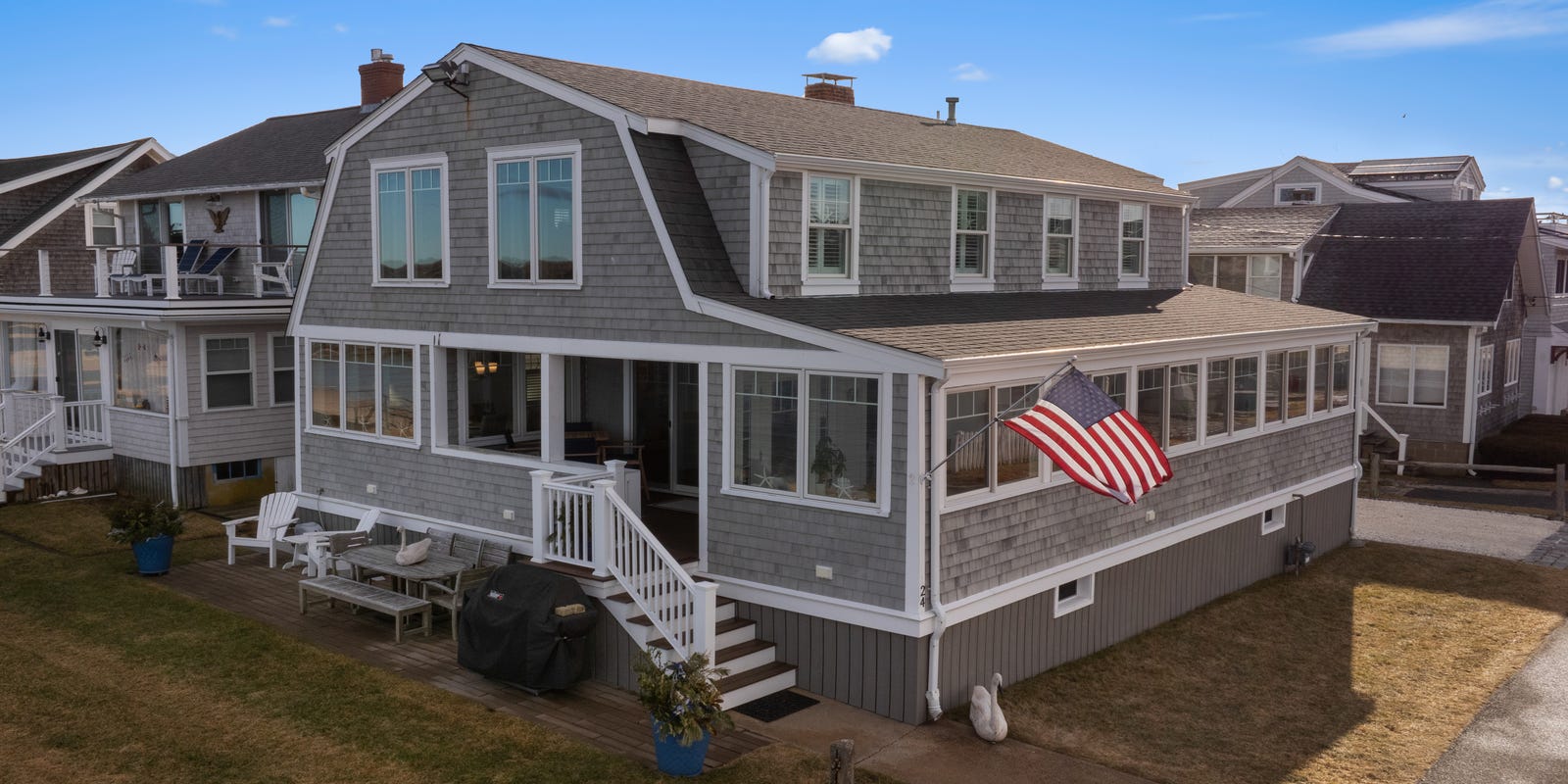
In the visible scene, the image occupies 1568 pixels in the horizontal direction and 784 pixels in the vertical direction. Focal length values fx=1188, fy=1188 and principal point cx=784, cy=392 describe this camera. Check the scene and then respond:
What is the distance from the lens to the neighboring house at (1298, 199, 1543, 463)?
26281 millimetres

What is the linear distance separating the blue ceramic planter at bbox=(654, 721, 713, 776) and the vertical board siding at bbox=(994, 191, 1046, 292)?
812cm

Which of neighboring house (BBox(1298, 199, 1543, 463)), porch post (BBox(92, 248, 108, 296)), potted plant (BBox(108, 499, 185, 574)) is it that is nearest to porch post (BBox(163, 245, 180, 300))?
porch post (BBox(92, 248, 108, 296))

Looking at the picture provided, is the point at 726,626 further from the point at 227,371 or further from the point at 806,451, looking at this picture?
the point at 227,371

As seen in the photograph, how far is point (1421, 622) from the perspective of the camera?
Result: 1495 cm

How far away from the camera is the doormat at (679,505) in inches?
583

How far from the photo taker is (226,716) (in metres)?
10.7

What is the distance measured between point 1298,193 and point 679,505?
104 feet

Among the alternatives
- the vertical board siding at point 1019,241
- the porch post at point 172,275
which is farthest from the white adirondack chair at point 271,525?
the vertical board siding at point 1019,241

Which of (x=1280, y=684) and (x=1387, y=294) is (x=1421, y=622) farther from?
(x=1387, y=294)

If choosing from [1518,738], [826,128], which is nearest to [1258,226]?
[826,128]

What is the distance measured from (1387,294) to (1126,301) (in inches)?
551

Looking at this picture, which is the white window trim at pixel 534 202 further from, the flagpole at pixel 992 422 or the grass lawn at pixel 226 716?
the flagpole at pixel 992 422

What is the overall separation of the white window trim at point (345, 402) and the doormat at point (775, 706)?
6297 millimetres

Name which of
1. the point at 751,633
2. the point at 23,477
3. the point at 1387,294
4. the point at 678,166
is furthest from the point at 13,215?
the point at 1387,294
